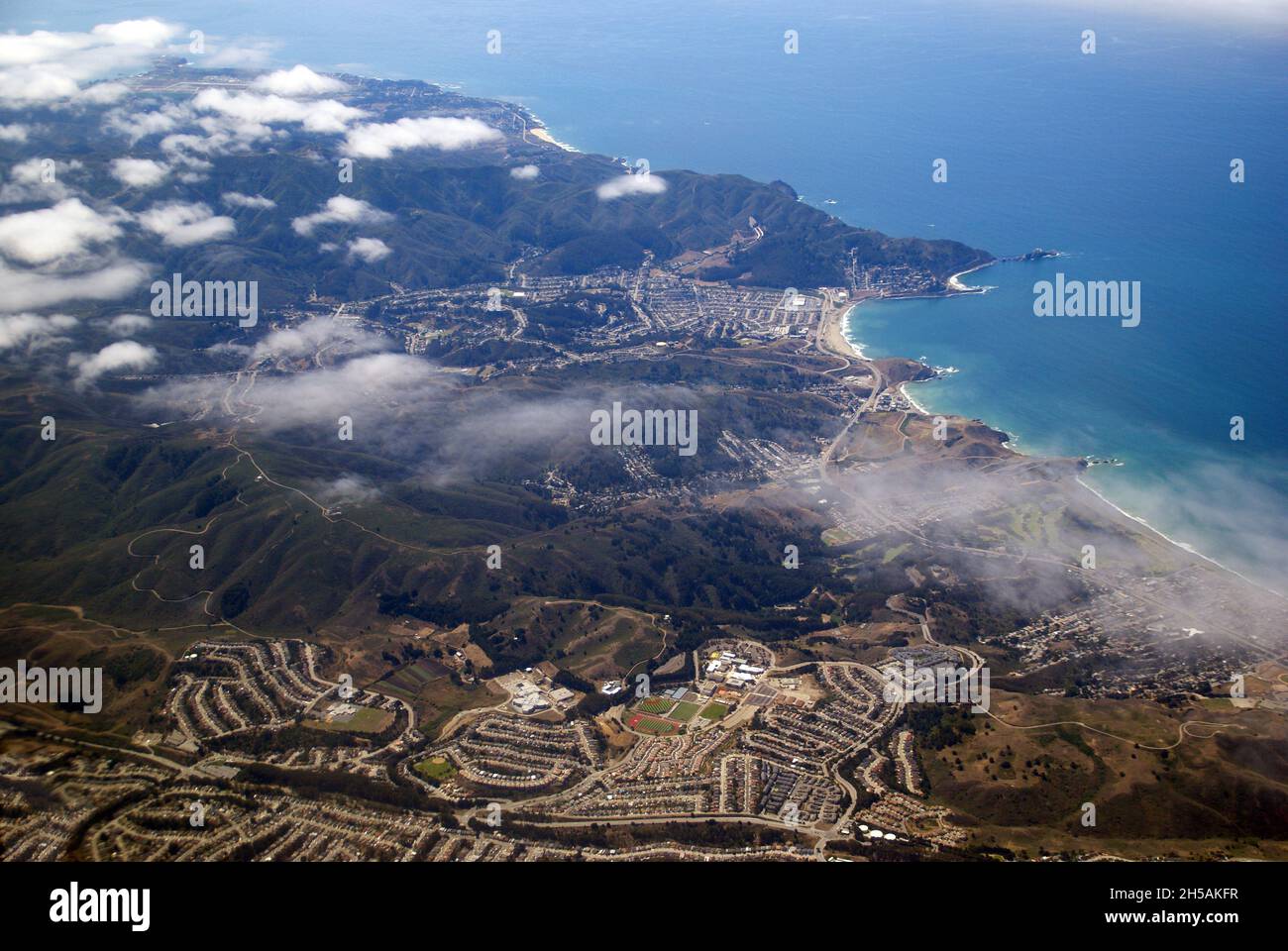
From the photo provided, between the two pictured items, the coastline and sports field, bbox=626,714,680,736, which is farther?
the coastline

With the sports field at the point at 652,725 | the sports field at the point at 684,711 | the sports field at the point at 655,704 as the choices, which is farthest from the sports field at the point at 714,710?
the sports field at the point at 655,704

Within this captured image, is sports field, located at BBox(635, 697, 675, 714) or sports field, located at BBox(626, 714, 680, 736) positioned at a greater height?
sports field, located at BBox(635, 697, 675, 714)

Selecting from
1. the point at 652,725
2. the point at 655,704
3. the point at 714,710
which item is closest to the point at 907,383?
the point at 714,710

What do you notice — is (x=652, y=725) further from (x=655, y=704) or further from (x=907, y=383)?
(x=907, y=383)

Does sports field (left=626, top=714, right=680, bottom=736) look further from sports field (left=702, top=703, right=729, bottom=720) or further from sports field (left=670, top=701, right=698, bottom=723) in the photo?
sports field (left=702, top=703, right=729, bottom=720)

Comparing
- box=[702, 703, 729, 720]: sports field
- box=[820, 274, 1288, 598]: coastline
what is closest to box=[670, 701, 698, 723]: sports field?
box=[702, 703, 729, 720]: sports field

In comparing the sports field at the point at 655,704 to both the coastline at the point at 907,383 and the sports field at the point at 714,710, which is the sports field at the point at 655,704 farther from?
the coastline at the point at 907,383

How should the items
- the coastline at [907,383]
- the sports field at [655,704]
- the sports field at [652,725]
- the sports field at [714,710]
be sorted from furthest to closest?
the coastline at [907,383] < the sports field at [655,704] < the sports field at [714,710] < the sports field at [652,725]

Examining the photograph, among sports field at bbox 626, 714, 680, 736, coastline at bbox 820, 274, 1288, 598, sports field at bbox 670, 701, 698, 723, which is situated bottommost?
sports field at bbox 626, 714, 680, 736

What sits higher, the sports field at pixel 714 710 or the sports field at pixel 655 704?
the sports field at pixel 714 710

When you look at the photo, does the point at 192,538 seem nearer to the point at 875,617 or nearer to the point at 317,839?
the point at 317,839
